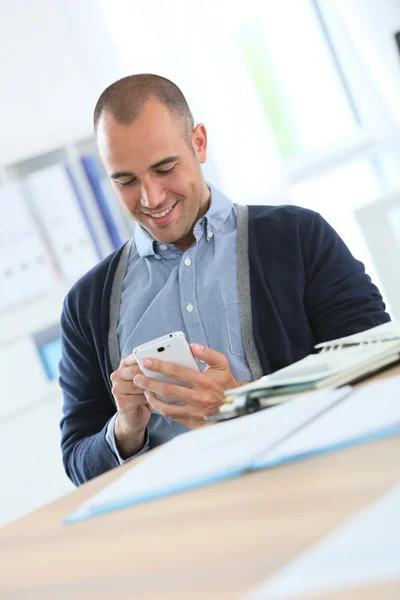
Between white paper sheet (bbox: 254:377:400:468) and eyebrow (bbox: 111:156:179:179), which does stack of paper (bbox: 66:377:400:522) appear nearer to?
white paper sheet (bbox: 254:377:400:468)

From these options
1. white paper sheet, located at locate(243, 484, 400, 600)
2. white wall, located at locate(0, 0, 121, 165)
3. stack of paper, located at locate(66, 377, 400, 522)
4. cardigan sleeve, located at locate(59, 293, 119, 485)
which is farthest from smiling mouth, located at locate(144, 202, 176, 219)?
white paper sheet, located at locate(243, 484, 400, 600)

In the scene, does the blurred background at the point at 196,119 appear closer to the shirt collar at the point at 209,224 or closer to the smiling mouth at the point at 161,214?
the shirt collar at the point at 209,224

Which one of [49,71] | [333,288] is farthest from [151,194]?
[49,71]

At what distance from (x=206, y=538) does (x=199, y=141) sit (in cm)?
142

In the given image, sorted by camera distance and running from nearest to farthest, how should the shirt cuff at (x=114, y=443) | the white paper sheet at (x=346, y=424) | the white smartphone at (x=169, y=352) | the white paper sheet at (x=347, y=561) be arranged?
1. the white paper sheet at (x=347, y=561)
2. the white paper sheet at (x=346, y=424)
3. the white smartphone at (x=169, y=352)
4. the shirt cuff at (x=114, y=443)

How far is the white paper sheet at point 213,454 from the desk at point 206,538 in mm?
20

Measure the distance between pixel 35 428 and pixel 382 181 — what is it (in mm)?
1773

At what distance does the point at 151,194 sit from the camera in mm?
1786

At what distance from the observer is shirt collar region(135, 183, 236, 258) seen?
1.82 m

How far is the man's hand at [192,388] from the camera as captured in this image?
1.32 metres

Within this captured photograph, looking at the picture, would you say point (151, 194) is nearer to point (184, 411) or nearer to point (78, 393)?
point (78, 393)

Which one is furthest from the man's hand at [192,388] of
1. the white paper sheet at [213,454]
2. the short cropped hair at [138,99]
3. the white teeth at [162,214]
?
the short cropped hair at [138,99]

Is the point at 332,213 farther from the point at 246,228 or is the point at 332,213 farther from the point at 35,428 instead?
the point at 246,228

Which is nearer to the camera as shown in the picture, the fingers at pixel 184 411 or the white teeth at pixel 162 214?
the fingers at pixel 184 411
